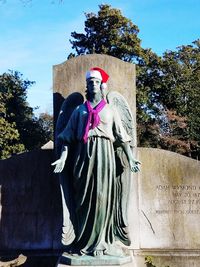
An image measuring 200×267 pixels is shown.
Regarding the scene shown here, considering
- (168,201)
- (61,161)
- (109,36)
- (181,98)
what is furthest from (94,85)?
(181,98)

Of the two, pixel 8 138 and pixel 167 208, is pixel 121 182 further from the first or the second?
pixel 8 138

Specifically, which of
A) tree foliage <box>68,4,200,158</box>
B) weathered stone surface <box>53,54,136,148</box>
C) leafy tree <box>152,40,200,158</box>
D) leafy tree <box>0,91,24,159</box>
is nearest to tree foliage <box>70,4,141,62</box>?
tree foliage <box>68,4,200,158</box>

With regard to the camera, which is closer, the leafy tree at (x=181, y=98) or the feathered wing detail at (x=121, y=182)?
the feathered wing detail at (x=121, y=182)

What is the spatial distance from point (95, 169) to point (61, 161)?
44 centimetres

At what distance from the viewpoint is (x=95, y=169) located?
5.99 metres

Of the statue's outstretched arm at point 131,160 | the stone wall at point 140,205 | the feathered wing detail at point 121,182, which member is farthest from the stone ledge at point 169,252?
the statue's outstretched arm at point 131,160

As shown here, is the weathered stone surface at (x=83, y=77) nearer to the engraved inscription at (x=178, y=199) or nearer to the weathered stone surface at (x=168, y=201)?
the weathered stone surface at (x=168, y=201)

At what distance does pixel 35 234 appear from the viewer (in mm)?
7301

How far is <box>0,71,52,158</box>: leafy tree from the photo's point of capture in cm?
1964

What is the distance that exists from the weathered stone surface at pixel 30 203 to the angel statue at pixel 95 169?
0.95 m

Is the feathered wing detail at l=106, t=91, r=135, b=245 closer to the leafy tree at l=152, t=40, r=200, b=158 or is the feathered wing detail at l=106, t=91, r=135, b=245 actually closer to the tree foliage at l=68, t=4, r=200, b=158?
the tree foliage at l=68, t=4, r=200, b=158

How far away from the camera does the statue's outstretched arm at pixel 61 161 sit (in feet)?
19.7

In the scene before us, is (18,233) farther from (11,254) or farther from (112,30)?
(112,30)

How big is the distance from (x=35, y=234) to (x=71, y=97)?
84.7 inches
